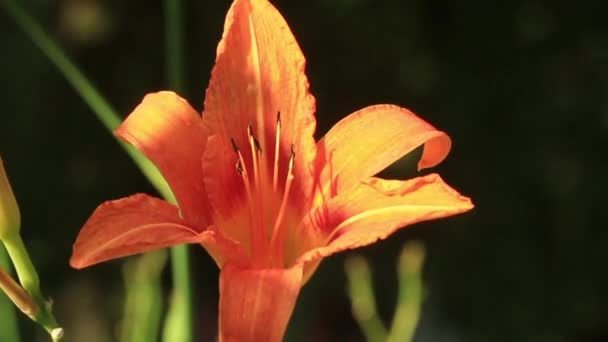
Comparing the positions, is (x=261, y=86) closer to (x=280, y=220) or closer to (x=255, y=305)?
(x=280, y=220)

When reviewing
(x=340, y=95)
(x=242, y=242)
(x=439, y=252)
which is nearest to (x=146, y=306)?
(x=242, y=242)

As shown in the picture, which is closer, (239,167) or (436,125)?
(239,167)

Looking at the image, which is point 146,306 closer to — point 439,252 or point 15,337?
point 15,337

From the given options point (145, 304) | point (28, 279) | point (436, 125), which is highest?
point (28, 279)

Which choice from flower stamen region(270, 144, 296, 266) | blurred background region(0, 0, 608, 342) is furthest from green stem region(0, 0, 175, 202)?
blurred background region(0, 0, 608, 342)

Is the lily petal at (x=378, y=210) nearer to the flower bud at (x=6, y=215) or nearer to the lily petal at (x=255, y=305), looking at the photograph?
the lily petal at (x=255, y=305)

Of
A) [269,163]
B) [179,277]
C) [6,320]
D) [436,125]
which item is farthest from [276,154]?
[436,125]
